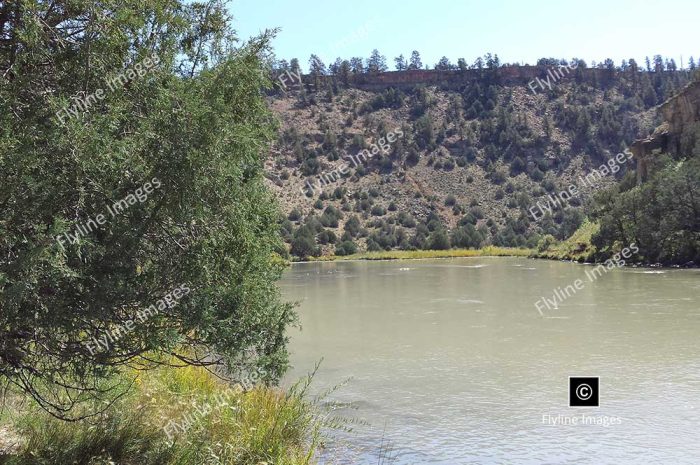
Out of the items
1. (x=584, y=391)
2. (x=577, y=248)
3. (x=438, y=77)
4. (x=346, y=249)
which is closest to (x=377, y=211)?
(x=346, y=249)

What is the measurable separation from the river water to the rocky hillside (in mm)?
44293

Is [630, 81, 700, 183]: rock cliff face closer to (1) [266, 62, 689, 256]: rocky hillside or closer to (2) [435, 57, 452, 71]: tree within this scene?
(1) [266, 62, 689, 256]: rocky hillside

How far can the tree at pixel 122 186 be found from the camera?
463cm

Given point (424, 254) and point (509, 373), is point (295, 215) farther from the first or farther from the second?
point (509, 373)

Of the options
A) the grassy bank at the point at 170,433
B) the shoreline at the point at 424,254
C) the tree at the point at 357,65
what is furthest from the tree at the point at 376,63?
the grassy bank at the point at 170,433

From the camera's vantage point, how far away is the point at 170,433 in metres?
6.73

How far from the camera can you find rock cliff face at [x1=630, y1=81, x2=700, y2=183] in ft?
165

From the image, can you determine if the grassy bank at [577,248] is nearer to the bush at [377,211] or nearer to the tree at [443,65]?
the bush at [377,211]

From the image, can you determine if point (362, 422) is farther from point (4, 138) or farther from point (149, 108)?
point (4, 138)

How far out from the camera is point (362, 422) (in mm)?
10117

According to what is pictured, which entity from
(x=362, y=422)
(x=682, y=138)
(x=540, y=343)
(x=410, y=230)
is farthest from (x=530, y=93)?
(x=362, y=422)

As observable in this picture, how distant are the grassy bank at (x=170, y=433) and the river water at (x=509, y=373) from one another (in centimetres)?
121

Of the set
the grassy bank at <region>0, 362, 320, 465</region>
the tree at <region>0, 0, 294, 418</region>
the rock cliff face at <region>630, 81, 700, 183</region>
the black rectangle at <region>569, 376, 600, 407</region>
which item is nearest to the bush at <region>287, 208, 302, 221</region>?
the rock cliff face at <region>630, 81, 700, 183</region>

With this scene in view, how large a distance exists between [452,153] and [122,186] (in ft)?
303
